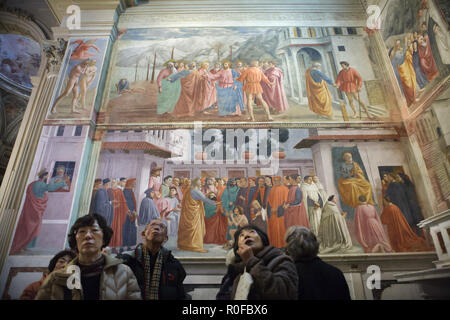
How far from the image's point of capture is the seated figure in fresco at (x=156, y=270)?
388cm

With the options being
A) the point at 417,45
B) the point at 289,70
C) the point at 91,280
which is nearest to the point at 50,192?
the point at 91,280

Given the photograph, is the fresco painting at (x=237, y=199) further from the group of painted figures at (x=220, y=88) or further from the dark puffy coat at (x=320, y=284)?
the dark puffy coat at (x=320, y=284)

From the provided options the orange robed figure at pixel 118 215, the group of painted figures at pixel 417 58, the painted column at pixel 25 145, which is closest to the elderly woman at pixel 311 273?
the orange robed figure at pixel 118 215

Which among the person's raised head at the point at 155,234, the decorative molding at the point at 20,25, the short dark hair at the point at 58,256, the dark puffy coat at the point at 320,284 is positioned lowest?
the dark puffy coat at the point at 320,284

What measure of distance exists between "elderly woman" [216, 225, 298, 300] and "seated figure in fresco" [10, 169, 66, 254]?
418cm

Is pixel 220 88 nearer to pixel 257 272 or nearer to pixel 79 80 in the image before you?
pixel 79 80

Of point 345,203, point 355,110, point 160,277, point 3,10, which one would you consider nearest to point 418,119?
point 355,110

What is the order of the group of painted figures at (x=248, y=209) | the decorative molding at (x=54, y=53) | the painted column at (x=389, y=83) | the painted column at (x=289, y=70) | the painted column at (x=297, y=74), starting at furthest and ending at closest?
the decorative molding at (x=54, y=53) < the painted column at (x=289, y=70) < the painted column at (x=297, y=74) < the painted column at (x=389, y=83) < the group of painted figures at (x=248, y=209)

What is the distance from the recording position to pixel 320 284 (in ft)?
10.9

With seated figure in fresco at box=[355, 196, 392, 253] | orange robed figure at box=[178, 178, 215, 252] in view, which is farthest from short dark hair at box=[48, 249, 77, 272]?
seated figure in fresco at box=[355, 196, 392, 253]

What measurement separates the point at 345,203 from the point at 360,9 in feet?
21.0

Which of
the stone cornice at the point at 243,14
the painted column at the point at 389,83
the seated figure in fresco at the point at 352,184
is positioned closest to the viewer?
the seated figure in fresco at the point at 352,184

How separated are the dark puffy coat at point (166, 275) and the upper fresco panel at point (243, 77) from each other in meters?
3.83

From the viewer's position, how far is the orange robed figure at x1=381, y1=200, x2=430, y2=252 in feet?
18.6
